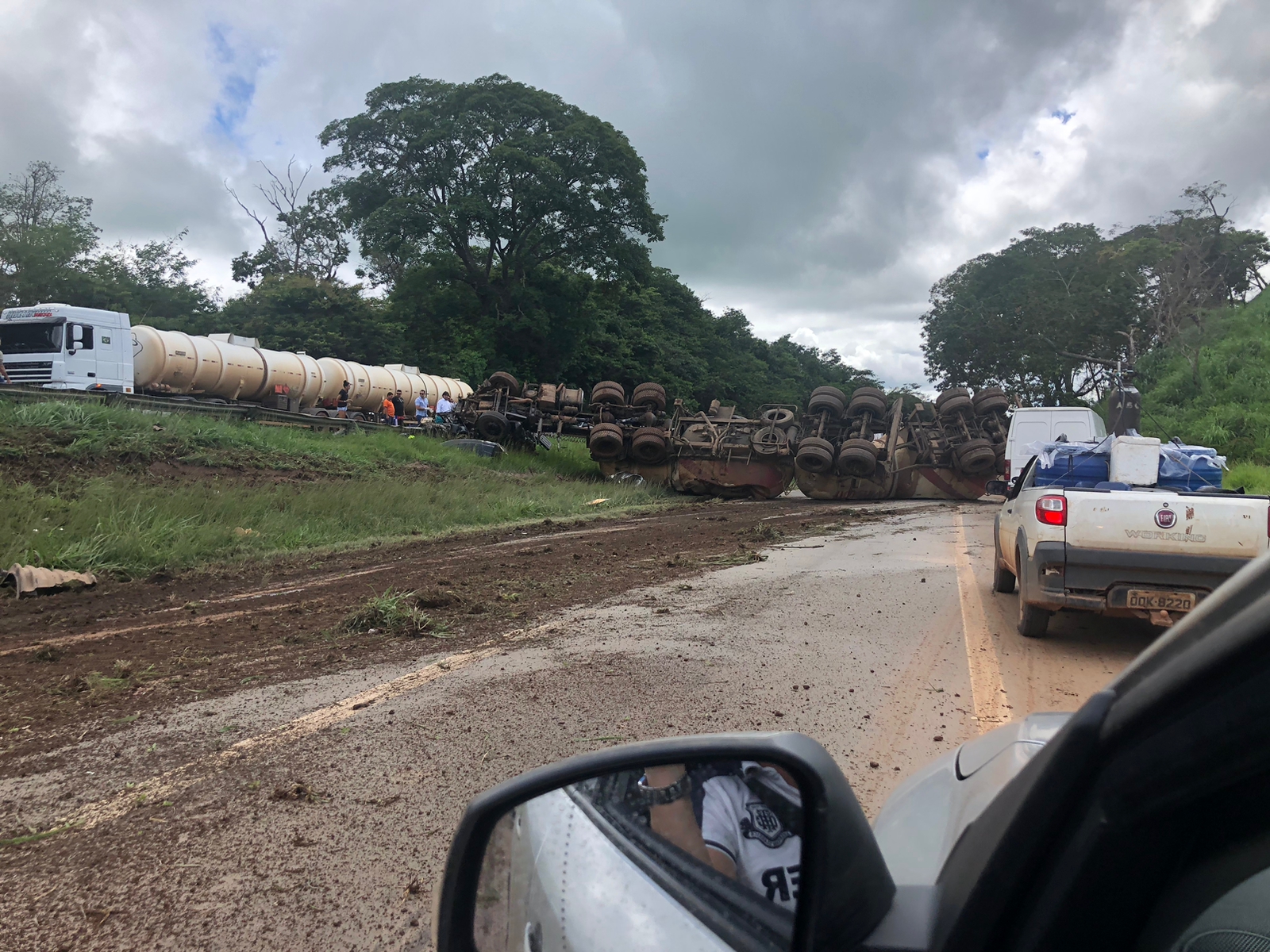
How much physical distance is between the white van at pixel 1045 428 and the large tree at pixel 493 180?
21241mm

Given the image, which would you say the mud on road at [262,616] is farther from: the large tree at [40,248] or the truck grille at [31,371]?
the large tree at [40,248]

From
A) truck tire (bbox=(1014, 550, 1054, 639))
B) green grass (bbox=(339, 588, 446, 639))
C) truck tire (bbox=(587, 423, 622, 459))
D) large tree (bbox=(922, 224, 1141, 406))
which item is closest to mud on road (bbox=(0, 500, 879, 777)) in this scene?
green grass (bbox=(339, 588, 446, 639))

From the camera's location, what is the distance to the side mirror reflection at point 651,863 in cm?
120

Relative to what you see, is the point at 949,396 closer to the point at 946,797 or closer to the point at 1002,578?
the point at 1002,578

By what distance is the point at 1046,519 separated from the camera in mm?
6039

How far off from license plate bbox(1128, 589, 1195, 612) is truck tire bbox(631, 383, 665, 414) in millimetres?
18370

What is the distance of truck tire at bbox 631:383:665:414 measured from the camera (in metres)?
23.9

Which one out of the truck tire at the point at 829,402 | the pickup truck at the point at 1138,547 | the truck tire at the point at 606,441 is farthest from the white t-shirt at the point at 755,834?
the truck tire at the point at 829,402

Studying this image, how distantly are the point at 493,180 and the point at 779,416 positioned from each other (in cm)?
1676

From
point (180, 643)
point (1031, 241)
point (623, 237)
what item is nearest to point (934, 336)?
point (1031, 241)

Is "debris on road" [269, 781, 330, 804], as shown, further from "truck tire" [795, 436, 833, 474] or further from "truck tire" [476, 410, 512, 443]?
"truck tire" [476, 410, 512, 443]

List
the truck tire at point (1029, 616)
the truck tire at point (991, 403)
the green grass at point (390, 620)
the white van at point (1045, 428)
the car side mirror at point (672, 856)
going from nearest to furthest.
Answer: the car side mirror at point (672, 856), the truck tire at point (1029, 616), the green grass at point (390, 620), the white van at point (1045, 428), the truck tire at point (991, 403)

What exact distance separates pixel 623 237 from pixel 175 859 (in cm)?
3337

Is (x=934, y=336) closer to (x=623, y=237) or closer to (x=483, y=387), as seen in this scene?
(x=623, y=237)
